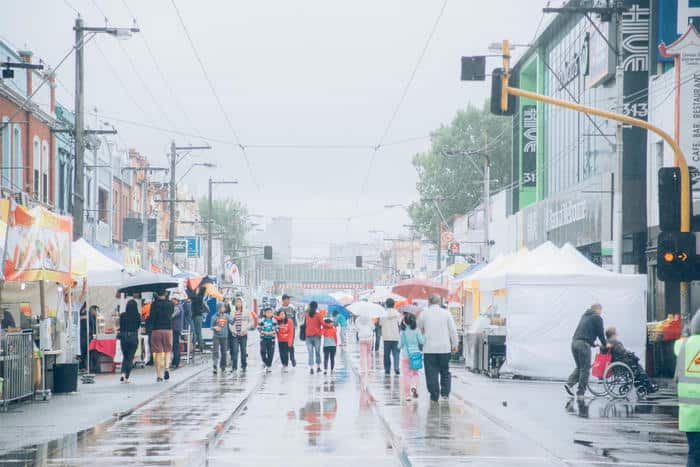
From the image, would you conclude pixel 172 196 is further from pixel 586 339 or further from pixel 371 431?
pixel 371 431

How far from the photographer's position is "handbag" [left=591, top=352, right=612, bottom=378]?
2333 cm

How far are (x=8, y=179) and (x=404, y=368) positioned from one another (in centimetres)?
2223

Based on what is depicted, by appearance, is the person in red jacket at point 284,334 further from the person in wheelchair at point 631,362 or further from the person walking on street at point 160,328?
the person in wheelchair at point 631,362

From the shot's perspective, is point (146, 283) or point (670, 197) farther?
point (146, 283)

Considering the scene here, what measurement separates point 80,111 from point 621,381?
1603cm

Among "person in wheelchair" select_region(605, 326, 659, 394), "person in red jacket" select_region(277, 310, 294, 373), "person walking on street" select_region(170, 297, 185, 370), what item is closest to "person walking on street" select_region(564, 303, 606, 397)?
"person in wheelchair" select_region(605, 326, 659, 394)

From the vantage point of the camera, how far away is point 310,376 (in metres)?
29.2

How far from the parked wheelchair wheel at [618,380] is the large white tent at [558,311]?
16.6ft

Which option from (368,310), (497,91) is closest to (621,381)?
(497,91)

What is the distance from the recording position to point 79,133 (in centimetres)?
3136

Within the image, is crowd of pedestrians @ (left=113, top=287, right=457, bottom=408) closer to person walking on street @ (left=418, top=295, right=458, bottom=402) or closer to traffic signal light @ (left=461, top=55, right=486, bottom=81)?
person walking on street @ (left=418, top=295, right=458, bottom=402)

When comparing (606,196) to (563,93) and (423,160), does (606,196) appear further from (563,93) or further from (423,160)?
(423,160)

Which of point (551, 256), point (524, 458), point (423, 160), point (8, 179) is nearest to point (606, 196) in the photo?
point (551, 256)

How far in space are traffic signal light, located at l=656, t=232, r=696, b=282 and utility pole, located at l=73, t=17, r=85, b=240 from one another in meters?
17.1
